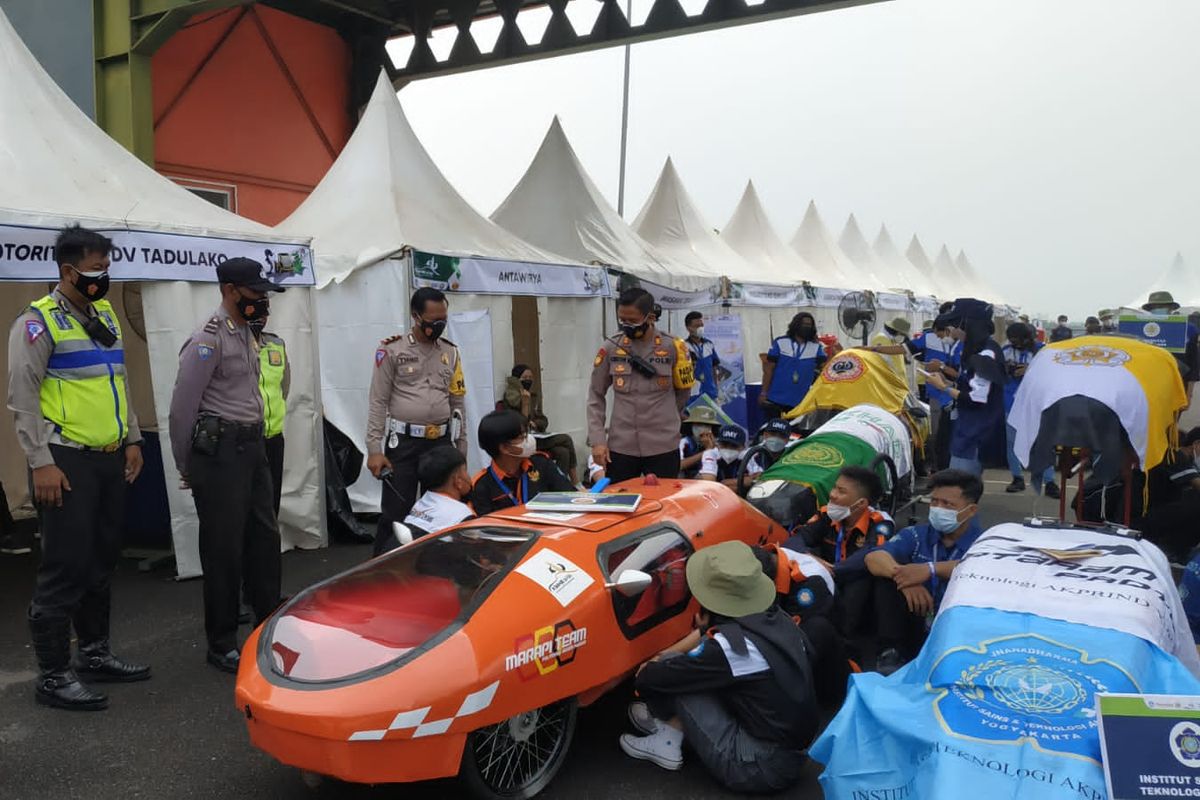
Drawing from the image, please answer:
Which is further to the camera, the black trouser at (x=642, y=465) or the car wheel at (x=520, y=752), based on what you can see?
the black trouser at (x=642, y=465)

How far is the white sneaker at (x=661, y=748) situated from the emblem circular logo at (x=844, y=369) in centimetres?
484

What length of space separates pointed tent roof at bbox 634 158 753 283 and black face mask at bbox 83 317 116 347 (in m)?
10.2

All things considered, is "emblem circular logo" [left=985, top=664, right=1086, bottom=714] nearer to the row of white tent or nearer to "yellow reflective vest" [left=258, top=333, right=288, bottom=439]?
"yellow reflective vest" [left=258, top=333, right=288, bottom=439]

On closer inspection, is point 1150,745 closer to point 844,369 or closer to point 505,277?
point 844,369

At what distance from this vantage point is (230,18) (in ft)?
Answer: 40.8

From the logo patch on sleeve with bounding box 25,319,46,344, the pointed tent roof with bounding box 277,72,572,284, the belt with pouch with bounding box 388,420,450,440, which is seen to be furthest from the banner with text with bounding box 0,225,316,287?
the belt with pouch with bounding box 388,420,450,440

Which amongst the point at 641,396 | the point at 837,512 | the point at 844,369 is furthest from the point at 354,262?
the point at 837,512

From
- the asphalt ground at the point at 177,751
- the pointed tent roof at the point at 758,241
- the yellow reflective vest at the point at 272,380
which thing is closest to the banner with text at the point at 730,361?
the pointed tent roof at the point at 758,241

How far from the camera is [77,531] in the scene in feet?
13.0

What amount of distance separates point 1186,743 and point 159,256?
5811 millimetres

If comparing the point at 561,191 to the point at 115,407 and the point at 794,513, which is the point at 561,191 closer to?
the point at 794,513

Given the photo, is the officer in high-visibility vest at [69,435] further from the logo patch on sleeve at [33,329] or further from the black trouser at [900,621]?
the black trouser at [900,621]

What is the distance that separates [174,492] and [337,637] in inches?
143

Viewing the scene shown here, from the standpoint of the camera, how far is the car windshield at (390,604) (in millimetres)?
2908
